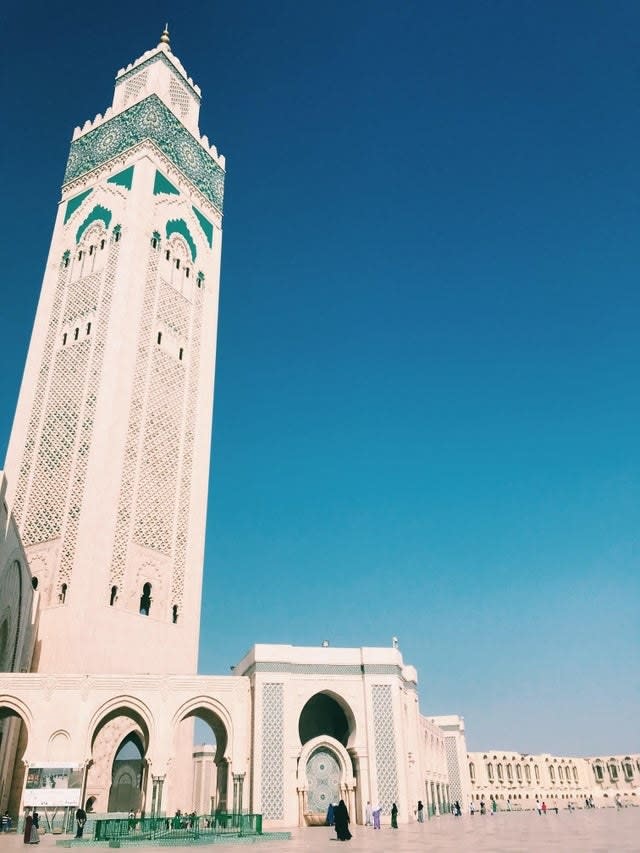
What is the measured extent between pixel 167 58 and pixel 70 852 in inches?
882

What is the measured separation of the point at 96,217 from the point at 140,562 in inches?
404

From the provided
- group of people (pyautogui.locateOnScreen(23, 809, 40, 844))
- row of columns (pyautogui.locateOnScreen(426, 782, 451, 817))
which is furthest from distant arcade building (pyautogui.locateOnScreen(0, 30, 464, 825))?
group of people (pyautogui.locateOnScreen(23, 809, 40, 844))

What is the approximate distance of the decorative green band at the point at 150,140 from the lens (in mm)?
20828

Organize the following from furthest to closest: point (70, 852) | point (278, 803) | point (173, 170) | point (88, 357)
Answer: point (173, 170)
point (88, 357)
point (278, 803)
point (70, 852)

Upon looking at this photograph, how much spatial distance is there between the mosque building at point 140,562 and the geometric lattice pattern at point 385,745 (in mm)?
34

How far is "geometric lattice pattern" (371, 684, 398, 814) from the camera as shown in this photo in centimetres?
1436

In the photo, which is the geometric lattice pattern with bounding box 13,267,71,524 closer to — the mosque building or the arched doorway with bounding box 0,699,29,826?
the mosque building

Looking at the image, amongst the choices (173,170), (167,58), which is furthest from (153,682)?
(167,58)

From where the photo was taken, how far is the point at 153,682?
13664 millimetres

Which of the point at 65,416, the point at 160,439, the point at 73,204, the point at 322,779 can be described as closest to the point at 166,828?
the point at 322,779

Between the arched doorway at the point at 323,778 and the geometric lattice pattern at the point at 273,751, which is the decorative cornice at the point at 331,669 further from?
the arched doorway at the point at 323,778

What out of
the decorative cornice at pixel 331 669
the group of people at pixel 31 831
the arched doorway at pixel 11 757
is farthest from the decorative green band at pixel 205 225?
the group of people at pixel 31 831

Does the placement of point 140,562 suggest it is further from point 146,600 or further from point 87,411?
point 87,411

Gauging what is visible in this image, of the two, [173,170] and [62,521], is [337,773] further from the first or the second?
[173,170]
